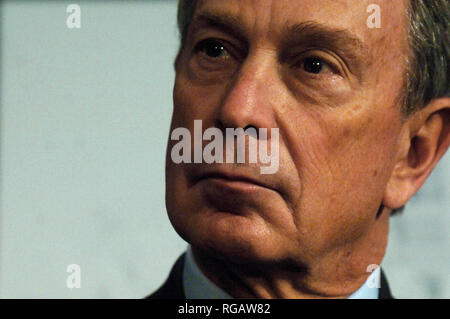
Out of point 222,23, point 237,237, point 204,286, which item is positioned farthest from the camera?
point 204,286

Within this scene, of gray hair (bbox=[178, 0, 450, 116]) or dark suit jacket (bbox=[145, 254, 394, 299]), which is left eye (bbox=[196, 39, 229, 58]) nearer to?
gray hair (bbox=[178, 0, 450, 116])

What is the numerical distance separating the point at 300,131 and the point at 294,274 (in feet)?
1.81

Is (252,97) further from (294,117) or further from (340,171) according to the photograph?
(340,171)

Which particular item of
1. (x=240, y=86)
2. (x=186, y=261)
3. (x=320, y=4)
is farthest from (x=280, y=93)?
(x=186, y=261)

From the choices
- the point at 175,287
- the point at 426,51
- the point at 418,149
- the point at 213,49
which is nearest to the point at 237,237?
the point at 175,287

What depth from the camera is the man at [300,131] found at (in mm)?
3139

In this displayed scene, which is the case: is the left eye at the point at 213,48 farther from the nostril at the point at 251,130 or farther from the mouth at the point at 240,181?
the mouth at the point at 240,181

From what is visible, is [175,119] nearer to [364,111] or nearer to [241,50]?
[241,50]

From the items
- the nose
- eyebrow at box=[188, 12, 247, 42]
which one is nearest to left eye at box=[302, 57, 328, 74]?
the nose

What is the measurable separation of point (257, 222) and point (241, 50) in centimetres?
65

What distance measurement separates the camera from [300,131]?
3.20m

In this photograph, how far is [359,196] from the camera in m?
3.35

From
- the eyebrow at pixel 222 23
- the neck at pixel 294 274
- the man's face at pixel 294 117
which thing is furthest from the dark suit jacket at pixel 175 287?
the eyebrow at pixel 222 23

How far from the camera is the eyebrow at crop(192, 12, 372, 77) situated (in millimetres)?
3205
